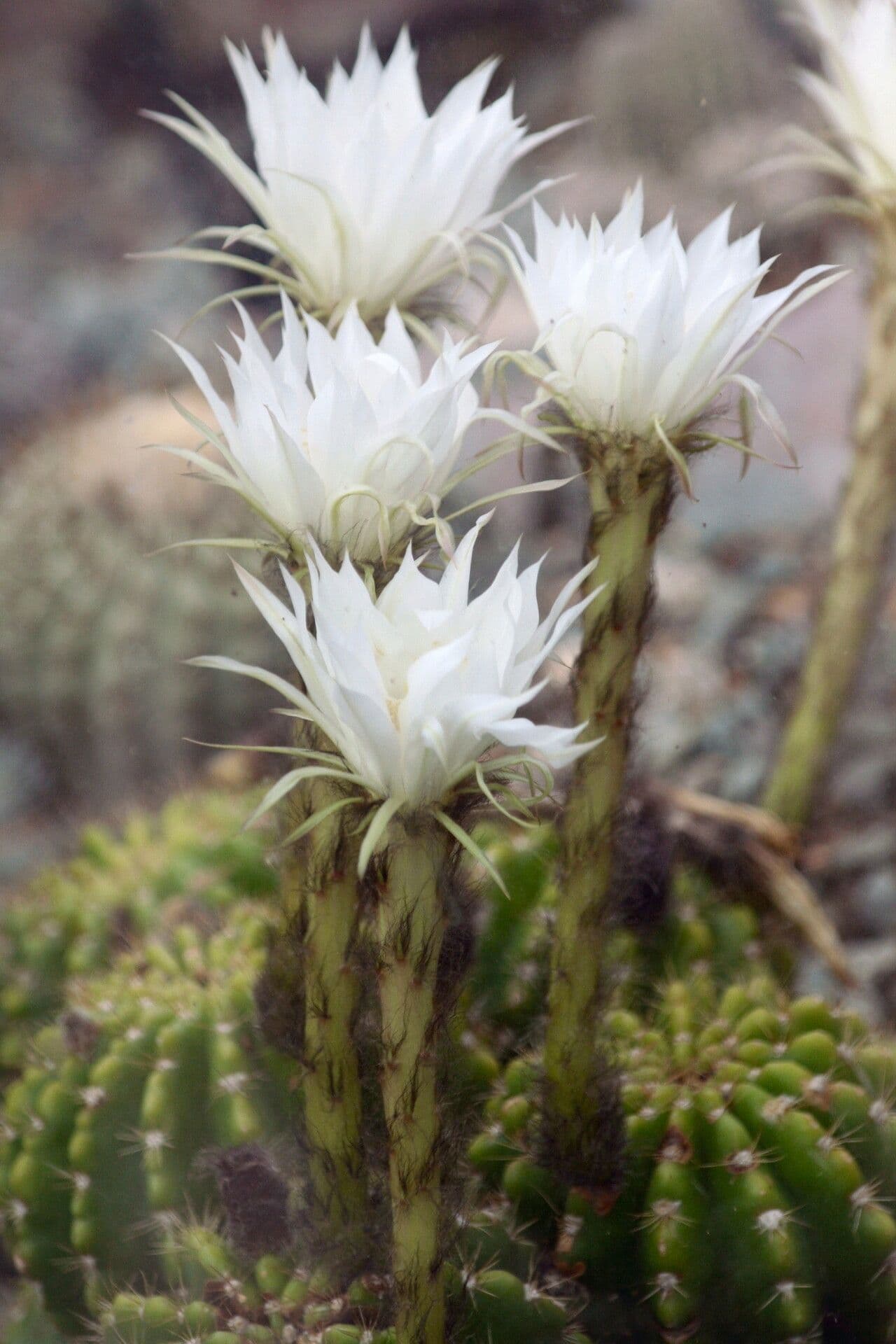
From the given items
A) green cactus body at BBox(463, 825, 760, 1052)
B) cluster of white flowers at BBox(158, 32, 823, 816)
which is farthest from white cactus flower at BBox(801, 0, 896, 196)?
green cactus body at BBox(463, 825, 760, 1052)

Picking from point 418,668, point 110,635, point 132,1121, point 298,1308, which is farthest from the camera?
point 110,635

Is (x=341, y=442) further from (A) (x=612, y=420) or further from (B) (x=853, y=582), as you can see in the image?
(B) (x=853, y=582)

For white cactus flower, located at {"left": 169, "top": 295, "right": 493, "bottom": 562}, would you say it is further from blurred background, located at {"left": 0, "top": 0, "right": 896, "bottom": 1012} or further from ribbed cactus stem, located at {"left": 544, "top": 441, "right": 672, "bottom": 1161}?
blurred background, located at {"left": 0, "top": 0, "right": 896, "bottom": 1012}

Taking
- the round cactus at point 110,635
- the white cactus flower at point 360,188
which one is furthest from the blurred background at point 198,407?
the white cactus flower at point 360,188

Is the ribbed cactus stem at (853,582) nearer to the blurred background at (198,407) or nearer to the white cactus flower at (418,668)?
the blurred background at (198,407)

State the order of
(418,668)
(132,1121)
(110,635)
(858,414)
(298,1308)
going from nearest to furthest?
(418,668) → (298,1308) → (132,1121) → (858,414) → (110,635)

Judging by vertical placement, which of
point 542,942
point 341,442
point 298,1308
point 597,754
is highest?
point 341,442

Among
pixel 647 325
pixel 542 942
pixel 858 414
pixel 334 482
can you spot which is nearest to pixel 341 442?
pixel 334 482

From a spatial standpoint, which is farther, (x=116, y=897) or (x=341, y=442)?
(x=116, y=897)
